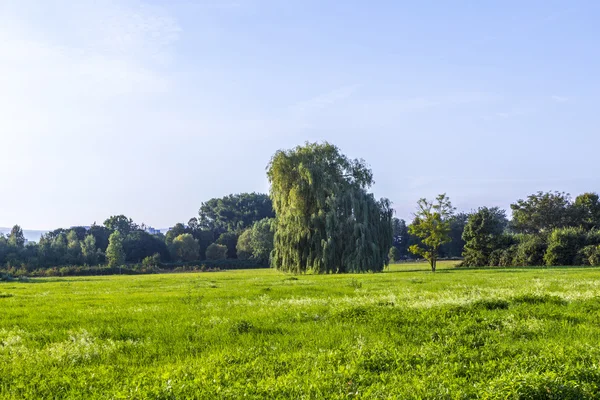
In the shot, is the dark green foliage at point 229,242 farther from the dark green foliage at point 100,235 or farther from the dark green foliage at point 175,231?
the dark green foliage at point 100,235

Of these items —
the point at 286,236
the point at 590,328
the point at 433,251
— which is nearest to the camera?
the point at 590,328

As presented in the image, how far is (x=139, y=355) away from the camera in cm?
905

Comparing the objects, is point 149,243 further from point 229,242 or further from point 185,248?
point 229,242

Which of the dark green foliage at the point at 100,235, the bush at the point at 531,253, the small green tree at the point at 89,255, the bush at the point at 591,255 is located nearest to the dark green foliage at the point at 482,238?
the bush at the point at 531,253

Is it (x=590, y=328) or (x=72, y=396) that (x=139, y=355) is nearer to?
(x=72, y=396)

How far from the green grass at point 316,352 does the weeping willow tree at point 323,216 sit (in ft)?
112

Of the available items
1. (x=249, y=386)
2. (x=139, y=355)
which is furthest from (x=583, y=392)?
(x=139, y=355)

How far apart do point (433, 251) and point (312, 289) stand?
37653mm

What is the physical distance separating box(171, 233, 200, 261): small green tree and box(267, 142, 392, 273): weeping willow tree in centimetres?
6651

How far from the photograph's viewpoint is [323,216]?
49.4 metres

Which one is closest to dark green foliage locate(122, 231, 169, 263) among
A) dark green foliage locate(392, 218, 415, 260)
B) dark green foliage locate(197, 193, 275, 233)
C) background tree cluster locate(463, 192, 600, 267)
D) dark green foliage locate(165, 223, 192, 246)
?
dark green foliage locate(165, 223, 192, 246)

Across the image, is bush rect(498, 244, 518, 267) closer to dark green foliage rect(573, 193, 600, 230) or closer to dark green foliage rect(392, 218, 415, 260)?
dark green foliage rect(573, 193, 600, 230)

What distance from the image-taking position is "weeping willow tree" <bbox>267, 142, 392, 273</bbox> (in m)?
48.6

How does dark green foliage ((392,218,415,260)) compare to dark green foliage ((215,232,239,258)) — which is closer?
dark green foliage ((215,232,239,258))
